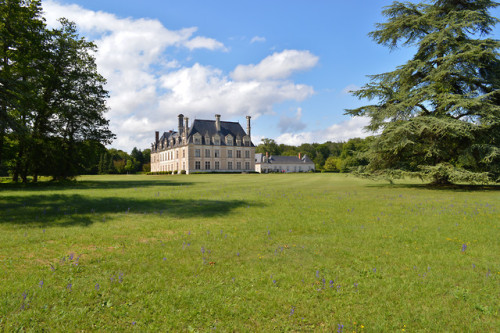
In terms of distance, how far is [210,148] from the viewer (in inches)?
2943

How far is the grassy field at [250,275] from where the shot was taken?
3.53m

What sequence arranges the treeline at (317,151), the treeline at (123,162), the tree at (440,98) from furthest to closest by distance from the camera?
the treeline at (317,151), the treeline at (123,162), the tree at (440,98)

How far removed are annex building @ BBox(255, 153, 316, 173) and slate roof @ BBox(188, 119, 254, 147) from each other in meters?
23.2

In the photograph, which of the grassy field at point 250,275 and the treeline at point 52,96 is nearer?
the grassy field at point 250,275

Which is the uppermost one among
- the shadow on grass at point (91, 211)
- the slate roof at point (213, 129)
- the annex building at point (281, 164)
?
the slate roof at point (213, 129)

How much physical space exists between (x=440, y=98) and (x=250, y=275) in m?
23.0

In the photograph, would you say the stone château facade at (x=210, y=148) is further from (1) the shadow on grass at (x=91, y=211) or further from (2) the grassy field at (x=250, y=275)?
(2) the grassy field at (x=250, y=275)

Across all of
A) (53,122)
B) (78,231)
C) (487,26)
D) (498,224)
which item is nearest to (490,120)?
(487,26)

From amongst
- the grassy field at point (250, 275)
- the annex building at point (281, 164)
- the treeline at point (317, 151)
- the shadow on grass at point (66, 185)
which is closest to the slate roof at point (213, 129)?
the annex building at point (281, 164)

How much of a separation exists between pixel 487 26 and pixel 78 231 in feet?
102

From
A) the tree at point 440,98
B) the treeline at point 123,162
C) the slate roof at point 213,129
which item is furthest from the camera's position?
the treeline at point 123,162

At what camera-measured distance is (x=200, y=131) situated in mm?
74688

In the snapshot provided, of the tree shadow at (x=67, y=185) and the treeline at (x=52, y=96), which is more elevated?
the treeline at (x=52, y=96)

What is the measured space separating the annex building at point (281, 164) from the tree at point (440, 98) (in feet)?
253
